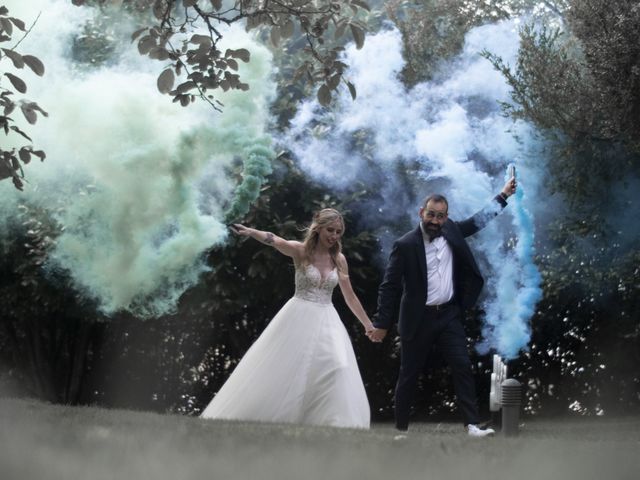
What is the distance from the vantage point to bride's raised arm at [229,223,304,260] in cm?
983

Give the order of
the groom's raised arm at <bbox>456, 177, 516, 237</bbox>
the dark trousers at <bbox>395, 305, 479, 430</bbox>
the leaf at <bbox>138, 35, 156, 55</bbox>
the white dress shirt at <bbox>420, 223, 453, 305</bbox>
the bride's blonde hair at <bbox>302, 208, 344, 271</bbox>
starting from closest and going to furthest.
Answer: the leaf at <bbox>138, 35, 156, 55</bbox> < the dark trousers at <bbox>395, 305, 479, 430</bbox> < the white dress shirt at <bbox>420, 223, 453, 305</bbox> < the groom's raised arm at <bbox>456, 177, 516, 237</bbox> < the bride's blonde hair at <bbox>302, 208, 344, 271</bbox>

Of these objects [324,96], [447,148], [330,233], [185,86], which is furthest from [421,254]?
[447,148]

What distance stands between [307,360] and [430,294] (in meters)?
1.26

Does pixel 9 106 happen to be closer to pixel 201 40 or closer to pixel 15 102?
pixel 15 102

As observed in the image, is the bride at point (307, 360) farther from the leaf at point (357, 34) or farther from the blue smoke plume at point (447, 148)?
the leaf at point (357, 34)

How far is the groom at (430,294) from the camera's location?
9141 mm

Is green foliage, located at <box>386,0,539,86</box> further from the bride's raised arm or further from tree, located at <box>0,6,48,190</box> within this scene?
tree, located at <box>0,6,48,190</box>

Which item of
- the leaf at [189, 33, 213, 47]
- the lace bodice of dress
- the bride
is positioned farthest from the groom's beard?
the leaf at [189, 33, 213, 47]

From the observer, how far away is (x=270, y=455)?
5.71m

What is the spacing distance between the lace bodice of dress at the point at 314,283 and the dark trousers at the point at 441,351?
1.11 m

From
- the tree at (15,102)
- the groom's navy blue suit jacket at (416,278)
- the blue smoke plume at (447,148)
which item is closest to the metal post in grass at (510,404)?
the groom's navy blue suit jacket at (416,278)

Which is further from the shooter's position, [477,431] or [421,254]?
[421,254]

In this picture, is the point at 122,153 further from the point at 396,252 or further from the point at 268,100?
the point at 396,252

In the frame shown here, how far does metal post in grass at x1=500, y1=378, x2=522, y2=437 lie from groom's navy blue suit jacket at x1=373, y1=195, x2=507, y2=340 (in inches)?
29.9
